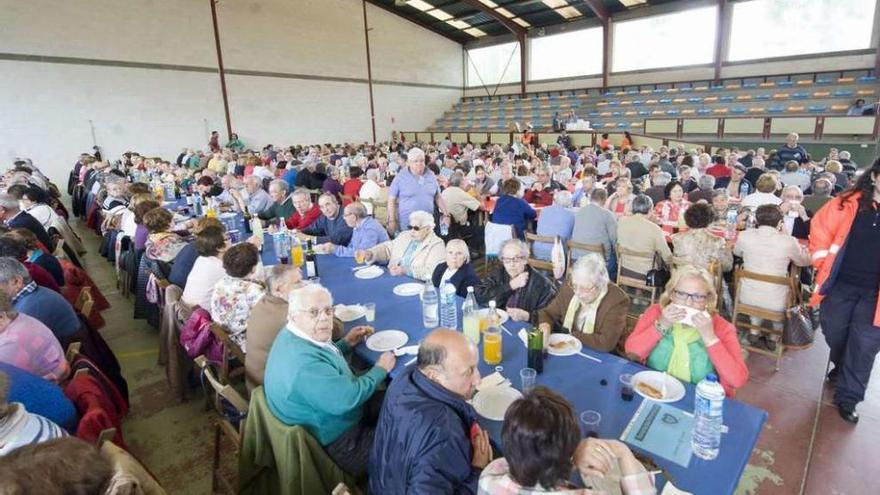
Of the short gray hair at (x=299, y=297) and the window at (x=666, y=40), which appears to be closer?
the short gray hair at (x=299, y=297)

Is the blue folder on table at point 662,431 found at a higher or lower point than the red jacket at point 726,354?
lower

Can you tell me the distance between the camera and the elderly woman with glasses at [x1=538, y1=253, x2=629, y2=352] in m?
2.58

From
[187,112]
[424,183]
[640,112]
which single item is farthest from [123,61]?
[640,112]

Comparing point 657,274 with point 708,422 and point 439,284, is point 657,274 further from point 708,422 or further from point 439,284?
point 708,422

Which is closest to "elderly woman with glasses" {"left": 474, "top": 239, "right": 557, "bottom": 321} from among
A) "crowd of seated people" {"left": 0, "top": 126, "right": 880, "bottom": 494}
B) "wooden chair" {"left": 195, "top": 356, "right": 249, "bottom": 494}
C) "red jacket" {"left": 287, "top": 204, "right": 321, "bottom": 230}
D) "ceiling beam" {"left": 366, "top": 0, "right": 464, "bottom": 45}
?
"crowd of seated people" {"left": 0, "top": 126, "right": 880, "bottom": 494}

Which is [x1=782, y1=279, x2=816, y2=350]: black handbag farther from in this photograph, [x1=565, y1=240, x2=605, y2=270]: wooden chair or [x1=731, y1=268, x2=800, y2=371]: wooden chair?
[x1=565, y1=240, x2=605, y2=270]: wooden chair

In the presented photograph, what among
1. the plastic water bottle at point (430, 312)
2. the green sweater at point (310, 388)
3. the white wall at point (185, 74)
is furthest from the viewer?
the white wall at point (185, 74)

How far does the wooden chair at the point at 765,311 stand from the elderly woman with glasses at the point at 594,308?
1580 millimetres

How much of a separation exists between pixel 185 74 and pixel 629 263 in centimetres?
1616

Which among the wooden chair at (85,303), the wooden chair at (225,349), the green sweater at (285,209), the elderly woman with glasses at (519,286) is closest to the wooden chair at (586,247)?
the elderly woman with glasses at (519,286)

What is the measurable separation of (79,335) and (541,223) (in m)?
4.23

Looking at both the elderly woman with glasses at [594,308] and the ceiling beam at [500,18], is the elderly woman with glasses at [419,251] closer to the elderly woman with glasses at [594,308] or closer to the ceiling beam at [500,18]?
the elderly woman with glasses at [594,308]

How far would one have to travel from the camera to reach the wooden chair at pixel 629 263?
4178 millimetres

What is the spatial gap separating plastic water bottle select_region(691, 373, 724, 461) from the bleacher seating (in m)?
15.4
